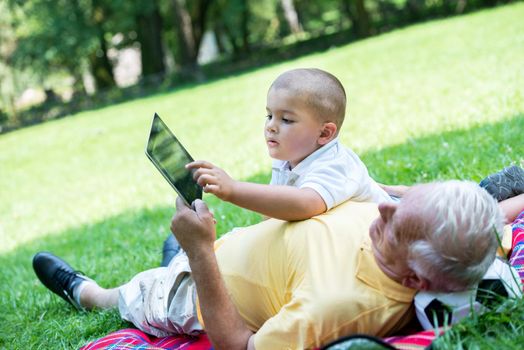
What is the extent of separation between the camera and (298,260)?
2.33 metres

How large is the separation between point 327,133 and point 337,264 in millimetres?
678

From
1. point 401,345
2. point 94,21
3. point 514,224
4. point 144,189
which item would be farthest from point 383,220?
point 94,21

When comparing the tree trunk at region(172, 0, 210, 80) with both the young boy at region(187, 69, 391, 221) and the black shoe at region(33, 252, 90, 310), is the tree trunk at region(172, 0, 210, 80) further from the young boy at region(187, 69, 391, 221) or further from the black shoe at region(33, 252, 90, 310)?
the young boy at region(187, 69, 391, 221)

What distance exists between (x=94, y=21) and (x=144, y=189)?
2319cm

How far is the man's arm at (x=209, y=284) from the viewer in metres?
2.37

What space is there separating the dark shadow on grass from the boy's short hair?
1646mm

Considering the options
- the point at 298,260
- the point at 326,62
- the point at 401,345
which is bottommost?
the point at 326,62

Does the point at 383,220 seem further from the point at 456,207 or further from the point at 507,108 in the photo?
the point at 507,108

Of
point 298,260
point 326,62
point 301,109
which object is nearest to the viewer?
point 298,260

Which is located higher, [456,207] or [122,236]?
[456,207]

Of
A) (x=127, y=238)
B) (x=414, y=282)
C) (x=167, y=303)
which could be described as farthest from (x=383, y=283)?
(x=127, y=238)

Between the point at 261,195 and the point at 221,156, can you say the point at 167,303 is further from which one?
the point at 221,156

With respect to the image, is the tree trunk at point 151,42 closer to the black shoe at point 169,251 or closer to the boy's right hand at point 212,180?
the black shoe at point 169,251

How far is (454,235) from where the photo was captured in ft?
6.59
